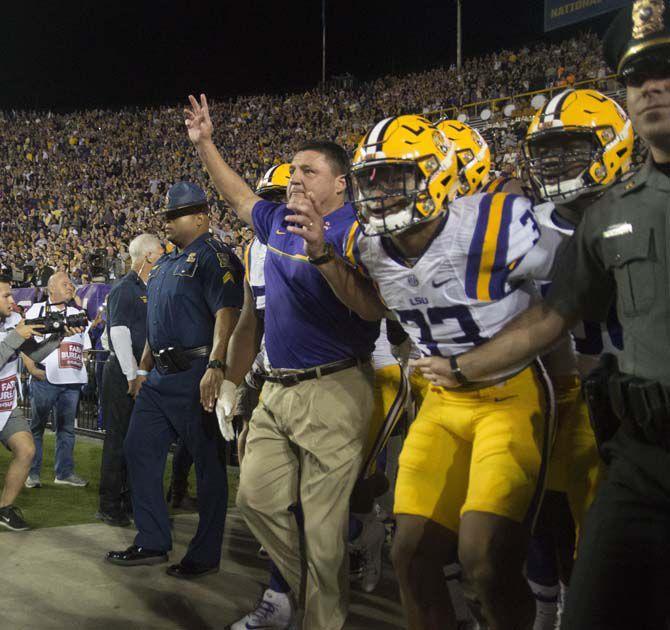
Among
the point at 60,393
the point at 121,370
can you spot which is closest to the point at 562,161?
the point at 121,370

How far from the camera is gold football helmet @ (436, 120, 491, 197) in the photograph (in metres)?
3.74

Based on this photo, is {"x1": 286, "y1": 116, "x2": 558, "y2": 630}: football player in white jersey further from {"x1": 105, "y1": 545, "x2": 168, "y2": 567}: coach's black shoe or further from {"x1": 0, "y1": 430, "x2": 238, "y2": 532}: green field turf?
{"x1": 0, "y1": 430, "x2": 238, "y2": 532}: green field turf

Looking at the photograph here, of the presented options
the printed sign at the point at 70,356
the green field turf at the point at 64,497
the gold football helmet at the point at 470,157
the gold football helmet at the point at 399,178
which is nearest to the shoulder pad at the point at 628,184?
the gold football helmet at the point at 399,178

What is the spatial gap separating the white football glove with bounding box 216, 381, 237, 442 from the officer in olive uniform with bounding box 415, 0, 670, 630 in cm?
225

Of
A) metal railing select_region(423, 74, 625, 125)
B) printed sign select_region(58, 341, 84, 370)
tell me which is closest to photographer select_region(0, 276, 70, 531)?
printed sign select_region(58, 341, 84, 370)

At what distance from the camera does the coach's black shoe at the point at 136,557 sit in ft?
16.5

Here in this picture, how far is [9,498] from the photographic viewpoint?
19.8 feet

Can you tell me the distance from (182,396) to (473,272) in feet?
8.57

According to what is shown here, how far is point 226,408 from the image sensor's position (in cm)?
431

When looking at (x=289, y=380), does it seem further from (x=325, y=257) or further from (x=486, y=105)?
(x=486, y=105)

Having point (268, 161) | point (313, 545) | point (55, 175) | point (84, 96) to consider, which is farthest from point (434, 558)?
point (84, 96)

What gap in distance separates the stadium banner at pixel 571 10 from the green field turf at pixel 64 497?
18.1 m

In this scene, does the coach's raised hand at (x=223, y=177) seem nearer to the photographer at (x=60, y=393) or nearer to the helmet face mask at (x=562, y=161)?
the helmet face mask at (x=562, y=161)

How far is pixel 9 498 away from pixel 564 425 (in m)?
4.33
